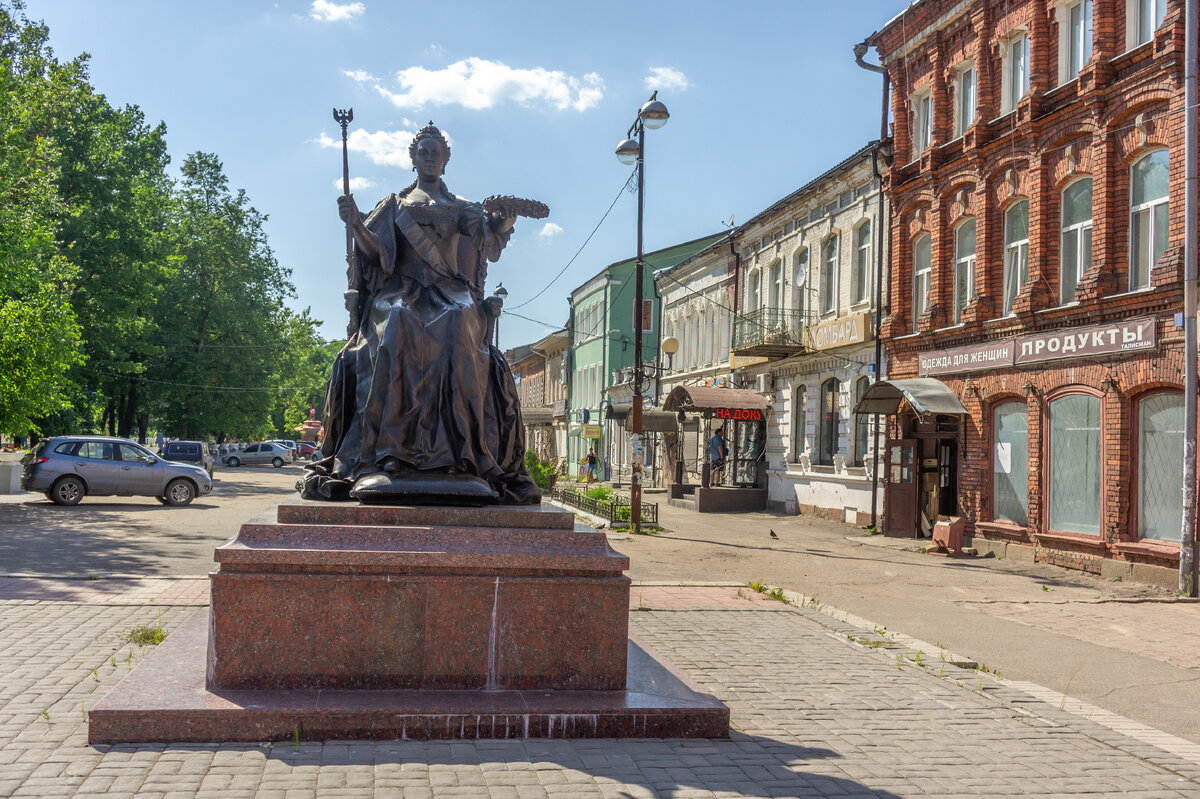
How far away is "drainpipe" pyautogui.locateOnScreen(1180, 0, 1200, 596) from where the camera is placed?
1255 centimetres

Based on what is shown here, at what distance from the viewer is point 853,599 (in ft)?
38.0

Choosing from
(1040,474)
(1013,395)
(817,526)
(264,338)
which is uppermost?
(264,338)

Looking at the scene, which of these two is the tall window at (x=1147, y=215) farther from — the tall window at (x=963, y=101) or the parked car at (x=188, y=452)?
the parked car at (x=188, y=452)

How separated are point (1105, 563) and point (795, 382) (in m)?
12.0

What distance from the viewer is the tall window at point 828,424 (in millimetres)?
24047

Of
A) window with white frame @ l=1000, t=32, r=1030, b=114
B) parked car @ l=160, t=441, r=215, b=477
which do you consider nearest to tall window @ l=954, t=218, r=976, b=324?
window with white frame @ l=1000, t=32, r=1030, b=114

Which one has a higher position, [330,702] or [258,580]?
[258,580]

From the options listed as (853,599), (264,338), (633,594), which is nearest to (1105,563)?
(853,599)

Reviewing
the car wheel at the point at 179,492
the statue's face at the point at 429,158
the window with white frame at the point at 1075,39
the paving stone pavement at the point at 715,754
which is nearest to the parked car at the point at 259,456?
the car wheel at the point at 179,492

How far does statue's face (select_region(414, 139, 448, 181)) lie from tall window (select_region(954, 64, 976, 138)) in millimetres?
14819

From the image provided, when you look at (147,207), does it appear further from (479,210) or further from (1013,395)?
(479,210)

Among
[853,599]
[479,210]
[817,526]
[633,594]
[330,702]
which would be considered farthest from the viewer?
[817,526]

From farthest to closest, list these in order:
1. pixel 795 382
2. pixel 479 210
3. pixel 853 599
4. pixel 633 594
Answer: pixel 795 382 → pixel 853 599 → pixel 633 594 → pixel 479 210

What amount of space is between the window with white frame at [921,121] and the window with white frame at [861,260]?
2225 millimetres
